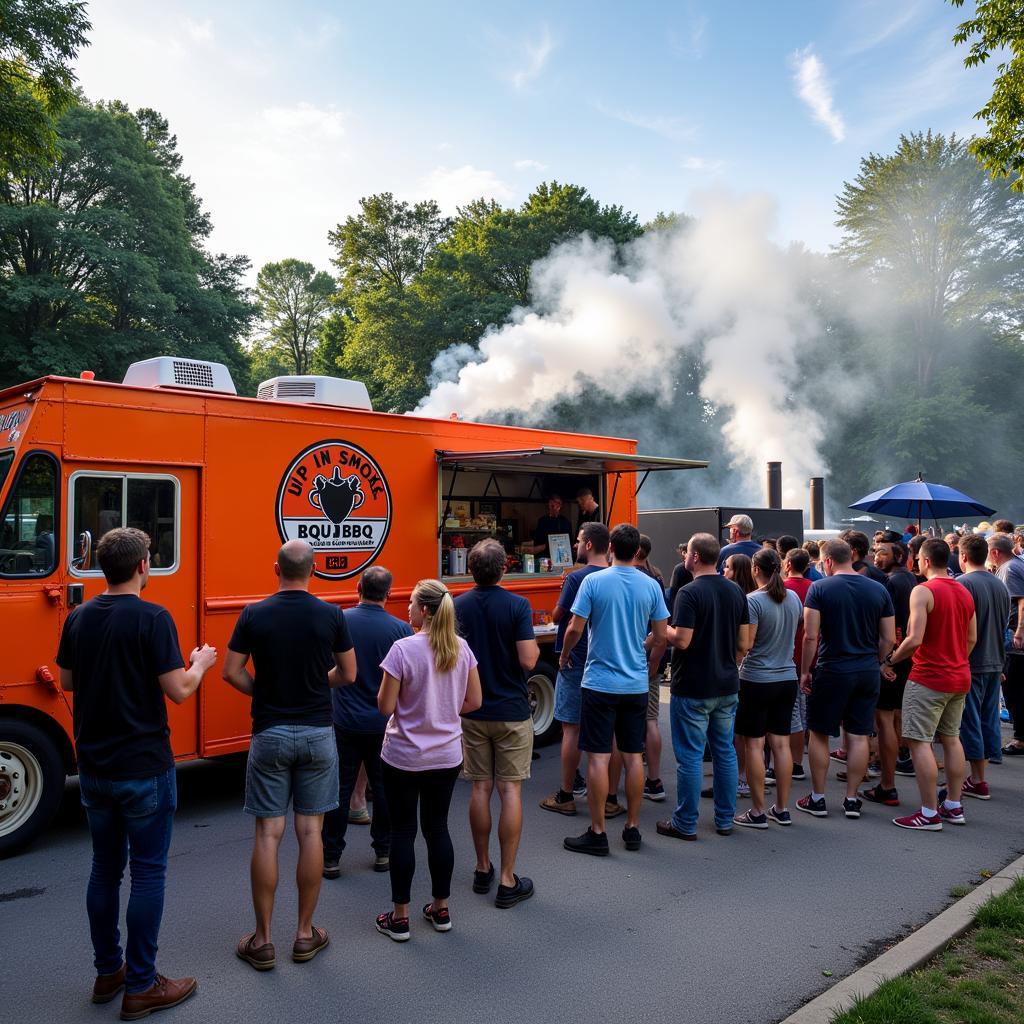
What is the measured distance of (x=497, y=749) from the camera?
4.59 metres

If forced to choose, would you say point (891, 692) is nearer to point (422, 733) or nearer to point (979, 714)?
point (979, 714)

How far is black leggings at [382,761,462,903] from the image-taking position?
4.00 m

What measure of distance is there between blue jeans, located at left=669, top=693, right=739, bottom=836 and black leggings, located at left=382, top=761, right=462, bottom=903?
199 cm

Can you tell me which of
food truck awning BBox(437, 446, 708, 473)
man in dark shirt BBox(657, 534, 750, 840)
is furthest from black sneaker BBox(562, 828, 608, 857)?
food truck awning BBox(437, 446, 708, 473)

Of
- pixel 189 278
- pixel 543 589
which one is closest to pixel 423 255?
pixel 189 278

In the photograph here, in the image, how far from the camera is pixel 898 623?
706 centimetres

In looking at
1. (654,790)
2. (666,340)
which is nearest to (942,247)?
(666,340)

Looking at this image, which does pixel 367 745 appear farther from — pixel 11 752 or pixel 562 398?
pixel 562 398

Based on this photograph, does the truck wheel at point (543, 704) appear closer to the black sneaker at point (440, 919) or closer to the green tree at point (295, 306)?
the black sneaker at point (440, 919)

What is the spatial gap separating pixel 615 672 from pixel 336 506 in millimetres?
2733

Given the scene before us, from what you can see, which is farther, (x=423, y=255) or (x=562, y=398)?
(x=423, y=255)

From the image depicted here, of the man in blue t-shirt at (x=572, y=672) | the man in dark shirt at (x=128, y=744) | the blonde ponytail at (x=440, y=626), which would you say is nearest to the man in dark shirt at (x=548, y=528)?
the man in blue t-shirt at (x=572, y=672)

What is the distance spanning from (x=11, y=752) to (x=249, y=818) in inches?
63.7

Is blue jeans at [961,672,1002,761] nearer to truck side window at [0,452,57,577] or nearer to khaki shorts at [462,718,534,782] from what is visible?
khaki shorts at [462,718,534,782]
